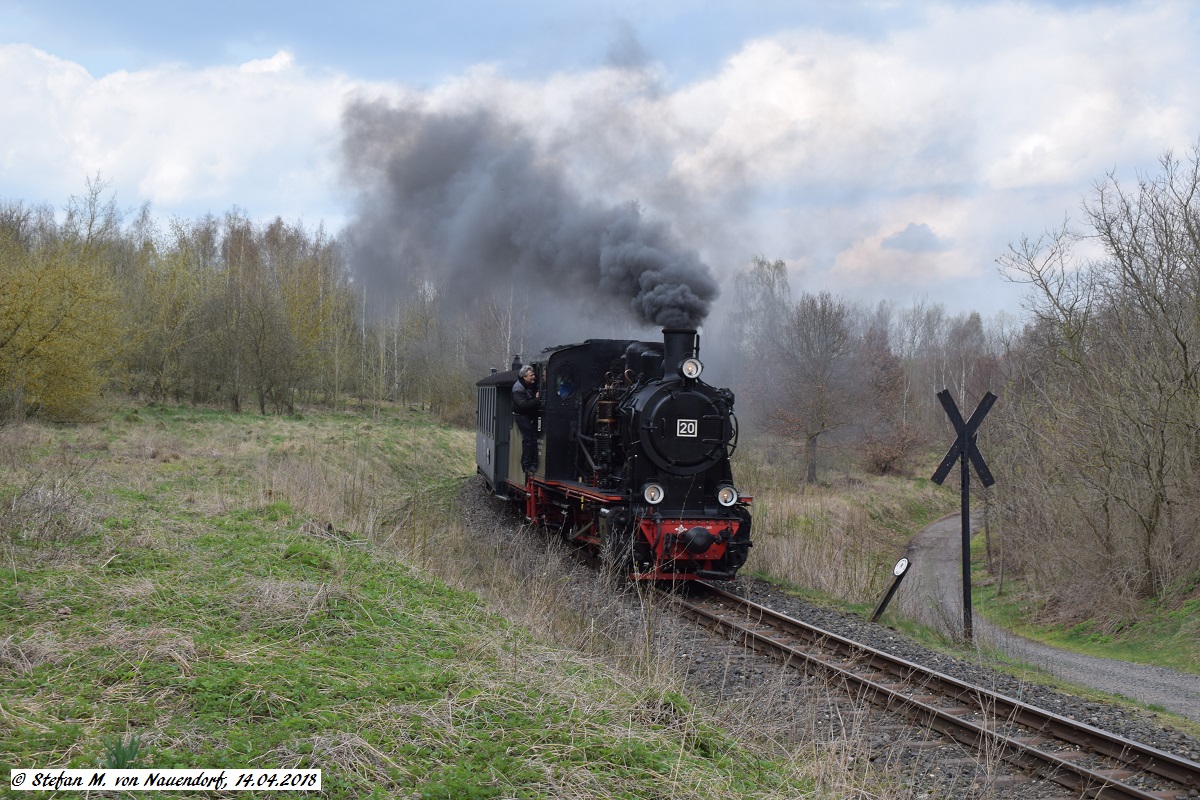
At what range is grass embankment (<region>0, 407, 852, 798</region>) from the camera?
366 centimetres

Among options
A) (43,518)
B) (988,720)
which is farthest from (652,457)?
(43,518)

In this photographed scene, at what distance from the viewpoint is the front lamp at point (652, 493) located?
10031 mm

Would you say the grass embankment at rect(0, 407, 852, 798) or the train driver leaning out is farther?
the train driver leaning out

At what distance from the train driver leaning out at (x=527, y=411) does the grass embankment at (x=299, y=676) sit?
4190mm

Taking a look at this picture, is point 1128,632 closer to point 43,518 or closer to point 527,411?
point 527,411

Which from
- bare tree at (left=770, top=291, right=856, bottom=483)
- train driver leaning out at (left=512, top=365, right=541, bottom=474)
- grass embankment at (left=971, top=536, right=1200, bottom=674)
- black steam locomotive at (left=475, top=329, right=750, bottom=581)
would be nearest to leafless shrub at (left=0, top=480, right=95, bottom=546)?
black steam locomotive at (left=475, top=329, right=750, bottom=581)

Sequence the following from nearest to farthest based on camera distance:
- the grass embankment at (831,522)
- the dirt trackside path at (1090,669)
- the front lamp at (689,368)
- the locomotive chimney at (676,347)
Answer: the dirt trackside path at (1090,669), the front lamp at (689,368), the locomotive chimney at (676,347), the grass embankment at (831,522)

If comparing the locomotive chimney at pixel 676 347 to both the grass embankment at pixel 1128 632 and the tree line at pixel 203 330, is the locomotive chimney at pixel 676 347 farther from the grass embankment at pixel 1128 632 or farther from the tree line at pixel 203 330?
the tree line at pixel 203 330

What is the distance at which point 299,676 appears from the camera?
4496 mm

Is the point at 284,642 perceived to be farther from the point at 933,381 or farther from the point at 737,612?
the point at 933,381

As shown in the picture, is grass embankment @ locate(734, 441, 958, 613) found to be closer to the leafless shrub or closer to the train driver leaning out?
the train driver leaning out

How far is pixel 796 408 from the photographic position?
30859mm

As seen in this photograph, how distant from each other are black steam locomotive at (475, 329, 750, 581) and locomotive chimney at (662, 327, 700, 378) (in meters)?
0.01

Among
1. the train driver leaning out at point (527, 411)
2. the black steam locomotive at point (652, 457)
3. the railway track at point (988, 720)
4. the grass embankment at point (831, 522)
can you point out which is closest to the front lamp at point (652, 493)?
the black steam locomotive at point (652, 457)
